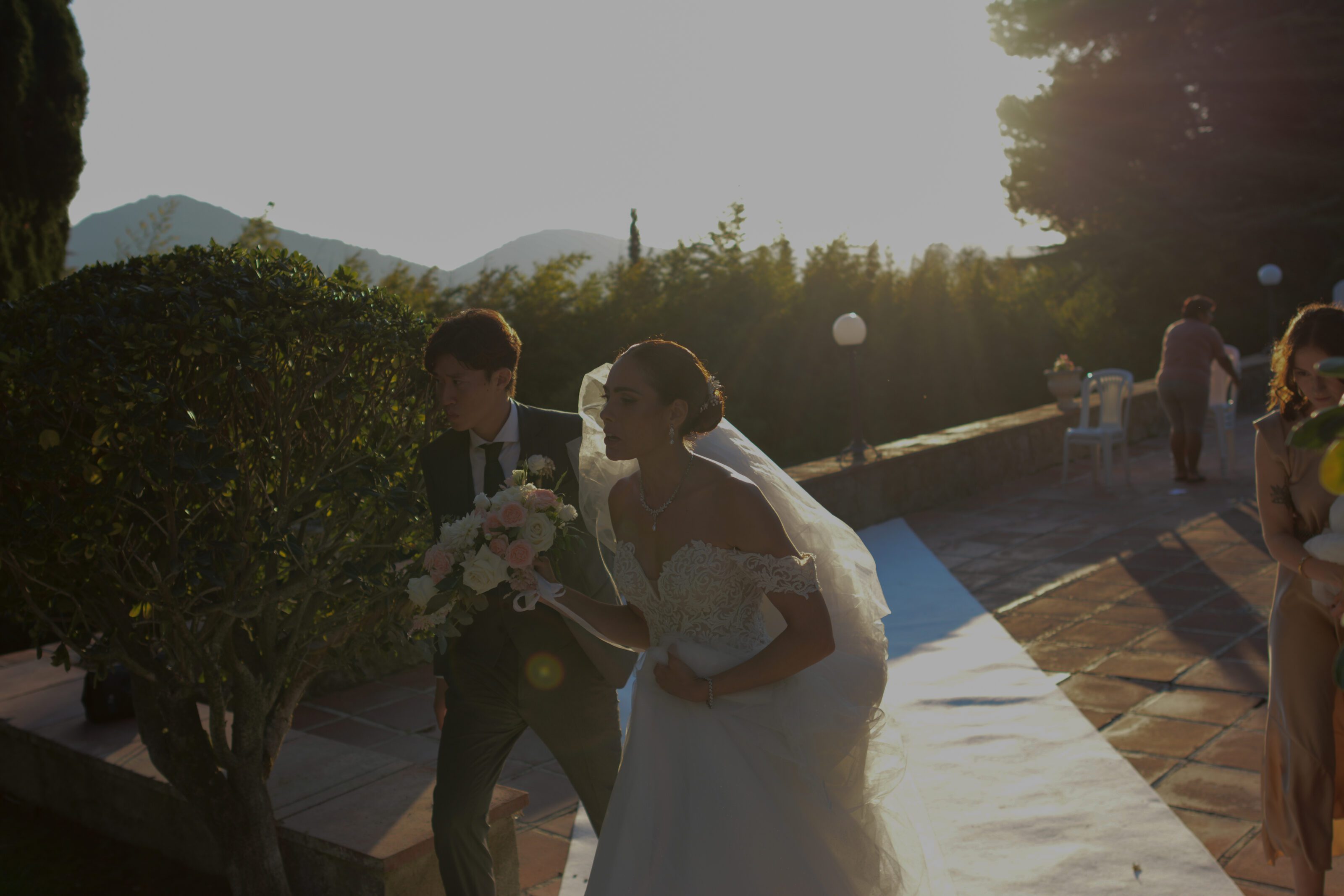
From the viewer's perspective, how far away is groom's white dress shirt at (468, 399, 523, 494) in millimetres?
2887

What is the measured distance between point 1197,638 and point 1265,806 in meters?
2.83

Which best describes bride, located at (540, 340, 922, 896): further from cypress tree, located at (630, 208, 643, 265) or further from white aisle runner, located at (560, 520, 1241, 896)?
cypress tree, located at (630, 208, 643, 265)

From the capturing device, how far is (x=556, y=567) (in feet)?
9.01

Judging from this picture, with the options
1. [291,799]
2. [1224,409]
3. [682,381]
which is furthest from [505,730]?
[1224,409]

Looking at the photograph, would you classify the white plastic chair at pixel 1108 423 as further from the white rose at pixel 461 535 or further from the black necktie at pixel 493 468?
the white rose at pixel 461 535

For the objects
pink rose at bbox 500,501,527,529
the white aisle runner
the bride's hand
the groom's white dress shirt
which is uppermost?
the groom's white dress shirt

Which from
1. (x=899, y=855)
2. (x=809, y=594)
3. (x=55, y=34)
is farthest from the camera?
(x=55, y=34)

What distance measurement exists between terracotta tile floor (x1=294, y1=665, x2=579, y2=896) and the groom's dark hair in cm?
176

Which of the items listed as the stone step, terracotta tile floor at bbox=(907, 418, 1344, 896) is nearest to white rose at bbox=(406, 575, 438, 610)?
the stone step

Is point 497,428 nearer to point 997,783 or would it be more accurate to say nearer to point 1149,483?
point 997,783

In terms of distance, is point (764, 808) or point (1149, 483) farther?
point (1149, 483)

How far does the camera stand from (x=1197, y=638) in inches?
223

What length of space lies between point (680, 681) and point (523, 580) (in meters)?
0.41

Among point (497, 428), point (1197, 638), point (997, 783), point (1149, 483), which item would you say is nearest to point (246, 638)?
point (497, 428)
